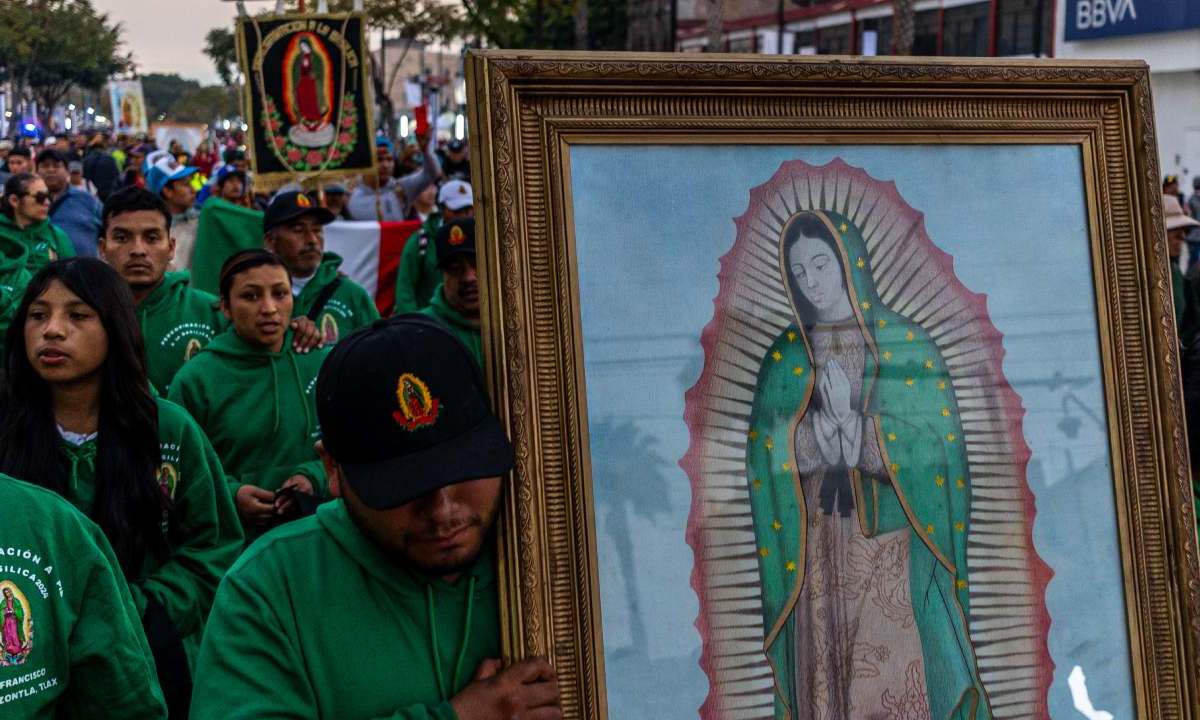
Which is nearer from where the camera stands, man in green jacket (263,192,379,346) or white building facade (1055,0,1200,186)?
man in green jacket (263,192,379,346)

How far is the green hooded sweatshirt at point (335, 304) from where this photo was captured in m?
6.16

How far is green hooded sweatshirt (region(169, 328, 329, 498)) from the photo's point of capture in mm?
4867

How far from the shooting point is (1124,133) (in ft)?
8.45

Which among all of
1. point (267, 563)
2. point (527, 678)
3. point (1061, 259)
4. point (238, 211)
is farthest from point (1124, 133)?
point (238, 211)

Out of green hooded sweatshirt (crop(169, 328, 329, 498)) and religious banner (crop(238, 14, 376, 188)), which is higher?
religious banner (crop(238, 14, 376, 188))

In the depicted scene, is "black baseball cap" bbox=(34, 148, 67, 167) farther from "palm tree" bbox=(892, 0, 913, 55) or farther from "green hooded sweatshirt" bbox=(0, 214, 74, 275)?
"palm tree" bbox=(892, 0, 913, 55)

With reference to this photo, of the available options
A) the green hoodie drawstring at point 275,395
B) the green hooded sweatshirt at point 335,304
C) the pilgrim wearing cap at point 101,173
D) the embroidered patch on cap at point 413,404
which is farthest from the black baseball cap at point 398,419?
the pilgrim wearing cap at point 101,173

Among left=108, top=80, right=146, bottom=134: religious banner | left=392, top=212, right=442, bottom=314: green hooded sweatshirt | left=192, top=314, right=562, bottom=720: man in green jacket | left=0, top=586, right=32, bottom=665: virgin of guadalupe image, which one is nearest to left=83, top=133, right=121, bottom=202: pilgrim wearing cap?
left=392, top=212, right=442, bottom=314: green hooded sweatshirt

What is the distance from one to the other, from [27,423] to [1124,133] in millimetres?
2529

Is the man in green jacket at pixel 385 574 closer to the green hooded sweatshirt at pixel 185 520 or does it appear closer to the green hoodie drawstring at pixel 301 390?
the green hooded sweatshirt at pixel 185 520

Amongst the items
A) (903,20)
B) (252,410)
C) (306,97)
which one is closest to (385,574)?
(252,410)

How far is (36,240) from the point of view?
831 centimetres

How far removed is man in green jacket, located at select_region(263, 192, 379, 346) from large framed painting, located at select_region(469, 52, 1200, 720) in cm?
404

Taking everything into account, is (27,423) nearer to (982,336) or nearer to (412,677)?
(412,677)
